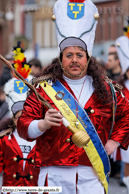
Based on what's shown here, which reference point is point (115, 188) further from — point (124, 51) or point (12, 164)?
point (12, 164)

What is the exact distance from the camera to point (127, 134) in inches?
136

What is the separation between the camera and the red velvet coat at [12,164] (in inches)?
175

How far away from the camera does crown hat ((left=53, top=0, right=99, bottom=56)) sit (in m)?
3.26

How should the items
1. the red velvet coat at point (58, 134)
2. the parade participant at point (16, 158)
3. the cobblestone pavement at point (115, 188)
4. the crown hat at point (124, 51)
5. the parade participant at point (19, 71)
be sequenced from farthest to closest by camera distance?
the cobblestone pavement at point (115, 188) < the crown hat at point (124, 51) < the parade participant at point (16, 158) < the parade participant at point (19, 71) < the red velvet coat at point (58, 134)

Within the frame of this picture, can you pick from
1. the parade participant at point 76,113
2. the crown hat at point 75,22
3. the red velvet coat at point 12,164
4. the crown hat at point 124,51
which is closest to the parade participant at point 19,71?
the red velvet coat at point 12,164

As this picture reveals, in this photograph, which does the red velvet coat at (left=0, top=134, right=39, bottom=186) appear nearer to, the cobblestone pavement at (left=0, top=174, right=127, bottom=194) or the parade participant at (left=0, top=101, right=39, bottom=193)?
the parade participant at (left=0, top=101, right=39, bottom=193)

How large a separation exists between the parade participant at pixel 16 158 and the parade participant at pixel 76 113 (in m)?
1.20

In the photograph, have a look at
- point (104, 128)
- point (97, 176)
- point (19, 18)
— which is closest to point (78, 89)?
point (104, 128)

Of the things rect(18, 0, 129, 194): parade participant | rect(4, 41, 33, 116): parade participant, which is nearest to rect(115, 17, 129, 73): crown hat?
rect(4, 41, 33, 116): parade participant

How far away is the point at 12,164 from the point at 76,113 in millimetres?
1568

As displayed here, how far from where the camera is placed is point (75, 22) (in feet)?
10.8

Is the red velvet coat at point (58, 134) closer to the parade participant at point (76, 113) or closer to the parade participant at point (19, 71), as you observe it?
A: the parade participant at point (76, 113)

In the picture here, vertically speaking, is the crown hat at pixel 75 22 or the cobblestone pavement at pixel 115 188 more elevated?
the crown hat at pixel 75 22

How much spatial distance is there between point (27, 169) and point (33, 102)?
4.94 feet
